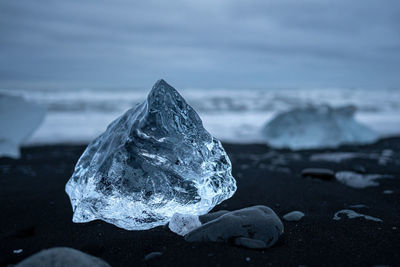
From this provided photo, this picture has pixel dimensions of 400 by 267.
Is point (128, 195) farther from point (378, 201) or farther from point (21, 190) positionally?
point (378, 201)

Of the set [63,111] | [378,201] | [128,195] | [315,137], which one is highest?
[128,195]

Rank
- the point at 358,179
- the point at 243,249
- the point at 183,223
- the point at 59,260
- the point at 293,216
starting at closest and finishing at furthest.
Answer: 1. the point at 59,260
2. the point at 243,249
3. the point at 183,223
4. the point at 293,216
5. the point at 358,179

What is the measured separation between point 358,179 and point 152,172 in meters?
2.66

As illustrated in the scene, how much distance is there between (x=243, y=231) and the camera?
1943mm

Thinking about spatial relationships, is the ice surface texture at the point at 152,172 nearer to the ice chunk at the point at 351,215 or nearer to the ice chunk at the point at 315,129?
the ice chunk at the point at 351,215

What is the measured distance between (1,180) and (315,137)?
594cm

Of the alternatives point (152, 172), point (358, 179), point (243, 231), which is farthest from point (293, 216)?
point (358, 179)

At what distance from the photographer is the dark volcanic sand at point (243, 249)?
1836 mm

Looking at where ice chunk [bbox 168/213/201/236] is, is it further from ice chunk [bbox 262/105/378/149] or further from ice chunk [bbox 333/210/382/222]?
ice chunk [bbox 262/105/378/149]

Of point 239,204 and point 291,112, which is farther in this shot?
point 291,112

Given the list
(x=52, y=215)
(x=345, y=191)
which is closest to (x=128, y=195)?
(x=52, y=215)

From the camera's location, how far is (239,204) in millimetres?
2959

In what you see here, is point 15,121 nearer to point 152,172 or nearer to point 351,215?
point 152,172

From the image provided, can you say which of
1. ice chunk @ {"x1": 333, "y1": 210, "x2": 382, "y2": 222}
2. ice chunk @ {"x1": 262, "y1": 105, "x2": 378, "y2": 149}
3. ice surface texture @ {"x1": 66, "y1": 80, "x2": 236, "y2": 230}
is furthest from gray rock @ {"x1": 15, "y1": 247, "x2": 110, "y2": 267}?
ice chunk @ {"x1": 262, "y1": 105, "x2": 378, "y2": 149}
